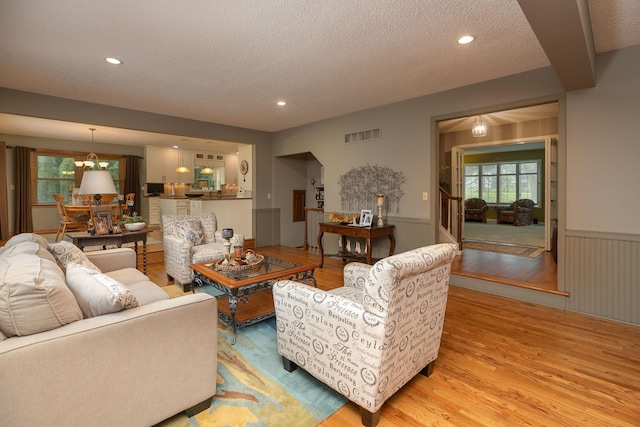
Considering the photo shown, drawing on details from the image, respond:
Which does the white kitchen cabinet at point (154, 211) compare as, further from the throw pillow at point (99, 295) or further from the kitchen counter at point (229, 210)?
the throw pillow at point (99, 295)

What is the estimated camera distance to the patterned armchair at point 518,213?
1016cm

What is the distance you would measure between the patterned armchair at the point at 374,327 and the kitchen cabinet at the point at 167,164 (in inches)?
339

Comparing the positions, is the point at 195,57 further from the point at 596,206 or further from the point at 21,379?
the point at 596,206

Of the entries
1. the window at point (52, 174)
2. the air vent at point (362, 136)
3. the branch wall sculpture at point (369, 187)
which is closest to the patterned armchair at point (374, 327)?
the branch wall sculpture at point (369, 187)

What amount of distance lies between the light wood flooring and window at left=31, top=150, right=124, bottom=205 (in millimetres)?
9533

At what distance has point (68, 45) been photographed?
2.75m

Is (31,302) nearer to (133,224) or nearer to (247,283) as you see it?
(247,283)

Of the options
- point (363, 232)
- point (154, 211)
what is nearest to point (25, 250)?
point (363, 232)

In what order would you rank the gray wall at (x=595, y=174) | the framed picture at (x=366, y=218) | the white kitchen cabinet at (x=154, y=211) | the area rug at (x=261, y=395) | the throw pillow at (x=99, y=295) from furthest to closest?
the white kitchen cabinet at (x=154, y=211), the framed picture at (x=366, y=218), the gray wall at (x=595, y=174), the area rug at (x=261, y=395), the throw pillow at (x=99, y=295)

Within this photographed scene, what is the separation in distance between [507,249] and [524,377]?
4672 mm

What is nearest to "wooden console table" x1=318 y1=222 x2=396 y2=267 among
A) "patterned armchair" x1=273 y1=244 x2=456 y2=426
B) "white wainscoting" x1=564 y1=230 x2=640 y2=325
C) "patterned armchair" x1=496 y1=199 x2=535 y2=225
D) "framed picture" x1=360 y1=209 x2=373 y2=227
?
"framed picture" x1=360 y1=209 x2=373 y2=227

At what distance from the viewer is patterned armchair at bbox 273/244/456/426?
5.08ft

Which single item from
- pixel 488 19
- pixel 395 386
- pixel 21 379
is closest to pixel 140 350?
pixel 21 379

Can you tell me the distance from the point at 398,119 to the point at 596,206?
2.57 meters
